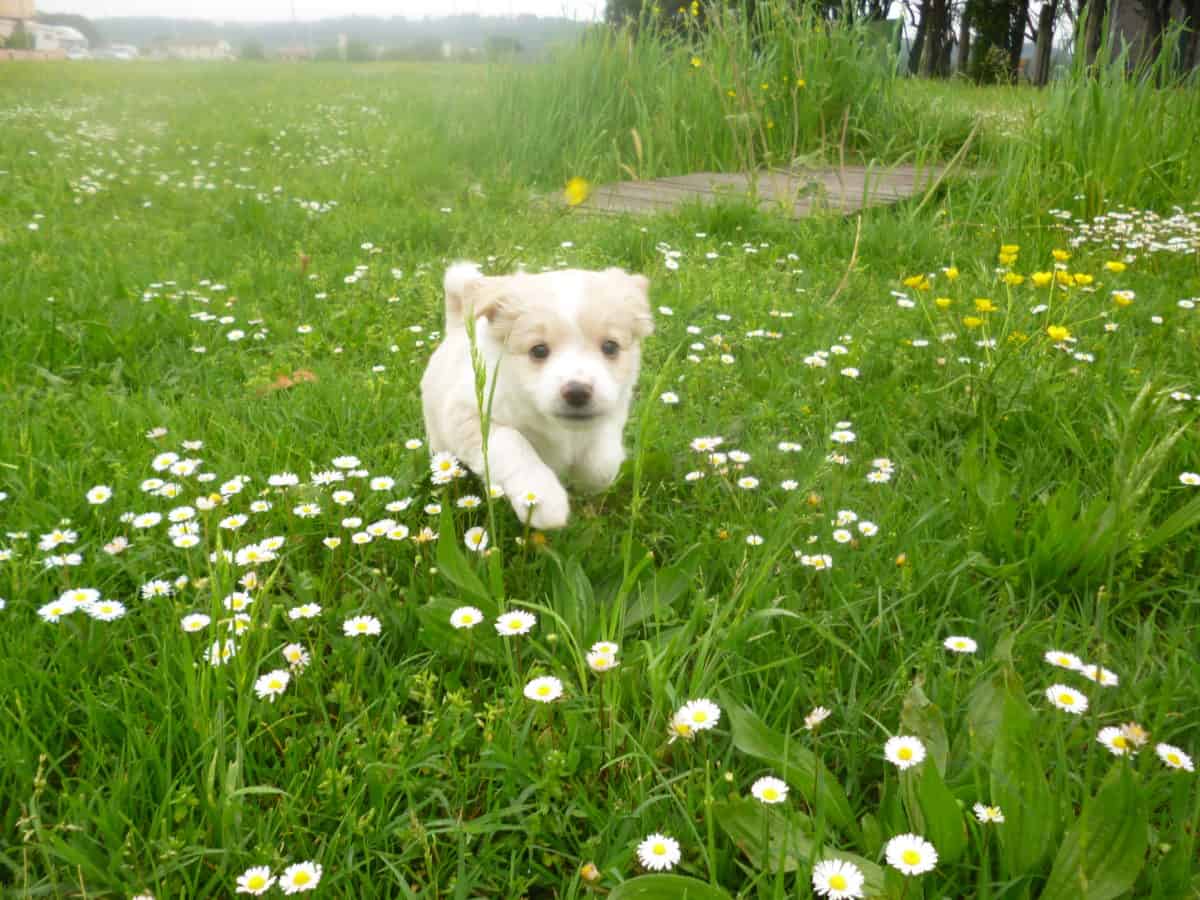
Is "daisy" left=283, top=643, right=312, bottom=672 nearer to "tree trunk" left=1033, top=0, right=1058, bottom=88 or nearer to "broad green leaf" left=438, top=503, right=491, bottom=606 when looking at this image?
"broad green leaf" left=438, top=503, right=491, bottom=606

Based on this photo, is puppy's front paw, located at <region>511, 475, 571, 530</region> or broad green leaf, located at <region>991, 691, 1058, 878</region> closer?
broad green leaf, located at <region>991, 691, 1058, 878</region>

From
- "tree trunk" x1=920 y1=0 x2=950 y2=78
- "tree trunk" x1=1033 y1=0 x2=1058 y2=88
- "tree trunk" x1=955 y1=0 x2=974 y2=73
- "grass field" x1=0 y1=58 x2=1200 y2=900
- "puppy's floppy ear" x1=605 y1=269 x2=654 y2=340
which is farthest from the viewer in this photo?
"tree trunk" x1=955 y1=0 x2=974 y2=73

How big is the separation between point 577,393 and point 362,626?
0.85m

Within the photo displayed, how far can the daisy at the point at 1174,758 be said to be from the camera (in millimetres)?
1516

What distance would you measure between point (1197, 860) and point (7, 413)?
3595mm

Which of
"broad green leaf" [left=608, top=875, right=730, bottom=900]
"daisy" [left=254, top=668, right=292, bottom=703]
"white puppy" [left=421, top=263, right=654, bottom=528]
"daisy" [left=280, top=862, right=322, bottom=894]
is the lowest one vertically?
"daisy" [left=280, top=862, right=322, bottom=894]

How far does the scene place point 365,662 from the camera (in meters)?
1.96

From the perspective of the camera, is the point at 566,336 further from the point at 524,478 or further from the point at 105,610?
the point at 105,610

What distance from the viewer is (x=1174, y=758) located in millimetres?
1538

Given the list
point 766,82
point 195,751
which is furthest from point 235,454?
point 766,82

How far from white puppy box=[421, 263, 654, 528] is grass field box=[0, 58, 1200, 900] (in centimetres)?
18

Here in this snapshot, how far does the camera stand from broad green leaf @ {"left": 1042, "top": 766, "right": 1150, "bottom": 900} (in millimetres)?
1315

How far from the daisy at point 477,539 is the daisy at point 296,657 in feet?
1.57

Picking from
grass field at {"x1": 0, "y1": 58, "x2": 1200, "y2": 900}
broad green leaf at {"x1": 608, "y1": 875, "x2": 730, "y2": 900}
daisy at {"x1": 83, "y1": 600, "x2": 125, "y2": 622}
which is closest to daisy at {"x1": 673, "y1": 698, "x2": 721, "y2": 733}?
grass field at {"x1": 0, "y1": 58, "x2": 1200, "y2": 900}
